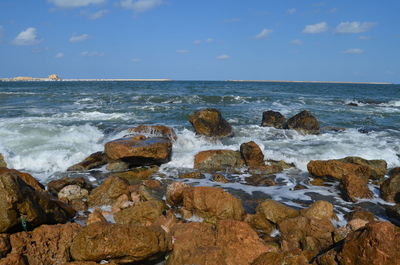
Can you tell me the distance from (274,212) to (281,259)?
1.41 meters

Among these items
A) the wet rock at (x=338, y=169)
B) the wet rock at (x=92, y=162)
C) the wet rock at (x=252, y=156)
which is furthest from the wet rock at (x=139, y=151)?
the wet rock at (x=338, y=169)

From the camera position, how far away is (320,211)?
4.90m

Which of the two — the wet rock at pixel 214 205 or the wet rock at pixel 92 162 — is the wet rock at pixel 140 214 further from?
the wet rock at pixel 92 162

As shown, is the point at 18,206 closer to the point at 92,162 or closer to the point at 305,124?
the point at 92,162

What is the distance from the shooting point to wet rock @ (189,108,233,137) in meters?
11.0

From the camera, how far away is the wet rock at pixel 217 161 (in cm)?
810

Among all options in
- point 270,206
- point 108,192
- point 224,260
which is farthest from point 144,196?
point 224,260

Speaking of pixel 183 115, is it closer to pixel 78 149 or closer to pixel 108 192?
pixel 78 149

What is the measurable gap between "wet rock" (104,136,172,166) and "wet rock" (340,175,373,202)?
12.7 ft

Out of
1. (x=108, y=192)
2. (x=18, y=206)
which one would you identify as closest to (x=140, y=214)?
(x=108, y=192)

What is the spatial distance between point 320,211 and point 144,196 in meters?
2.71

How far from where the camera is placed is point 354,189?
6129 mm

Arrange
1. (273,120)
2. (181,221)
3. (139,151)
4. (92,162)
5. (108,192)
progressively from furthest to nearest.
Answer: (273,120) → (92,162) → (139,151) → (108,192) → (181,221)

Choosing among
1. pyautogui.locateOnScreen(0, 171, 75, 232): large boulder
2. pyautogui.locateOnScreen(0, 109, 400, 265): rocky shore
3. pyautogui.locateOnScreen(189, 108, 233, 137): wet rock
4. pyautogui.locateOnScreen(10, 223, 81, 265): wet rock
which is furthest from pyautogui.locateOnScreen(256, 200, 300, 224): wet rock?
pyautogui.locateOnScreen(189, 108, 233, 137): wet rock
